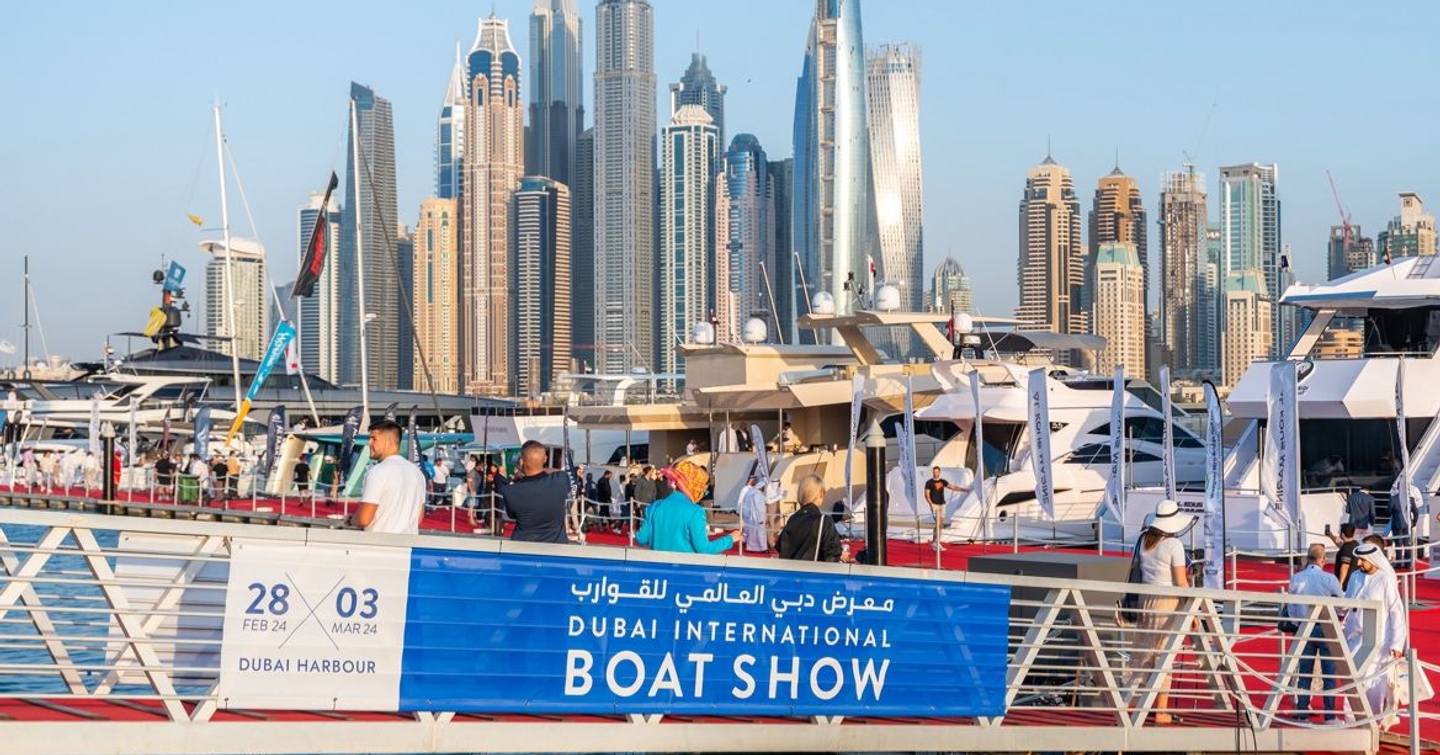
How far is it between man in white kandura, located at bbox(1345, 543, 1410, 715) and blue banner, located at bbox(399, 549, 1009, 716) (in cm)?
316

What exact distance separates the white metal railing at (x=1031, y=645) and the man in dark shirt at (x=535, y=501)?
1290 millimetres

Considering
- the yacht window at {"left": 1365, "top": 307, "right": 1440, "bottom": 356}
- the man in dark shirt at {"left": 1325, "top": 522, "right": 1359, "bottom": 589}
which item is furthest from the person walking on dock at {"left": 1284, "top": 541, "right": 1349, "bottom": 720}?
the yacht window at {"left": 1365, "top": 307, "right": 1440, "bottom": 356}

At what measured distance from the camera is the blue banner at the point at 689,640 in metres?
9.23

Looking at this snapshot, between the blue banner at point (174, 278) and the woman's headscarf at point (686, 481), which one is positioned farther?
the blue banner at point (174, 278)

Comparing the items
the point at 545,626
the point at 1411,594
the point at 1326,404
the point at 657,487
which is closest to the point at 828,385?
the point at 657,487

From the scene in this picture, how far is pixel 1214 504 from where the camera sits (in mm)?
20266

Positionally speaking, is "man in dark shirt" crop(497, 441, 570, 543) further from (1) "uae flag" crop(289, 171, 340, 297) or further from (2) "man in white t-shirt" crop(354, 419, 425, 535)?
(1) "uae flag" crop(289, 171, 340, 297)

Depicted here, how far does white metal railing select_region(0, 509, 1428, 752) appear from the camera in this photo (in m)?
8.88

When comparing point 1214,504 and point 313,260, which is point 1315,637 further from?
point 313,260

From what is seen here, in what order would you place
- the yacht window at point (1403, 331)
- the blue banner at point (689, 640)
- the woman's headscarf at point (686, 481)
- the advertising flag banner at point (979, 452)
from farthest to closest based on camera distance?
the advertising flag banner at point (979, 452)
the yacht window at point (1403, 331)
the woman's headscarf at point (686, 481)
the blue banner at point (689, 640)

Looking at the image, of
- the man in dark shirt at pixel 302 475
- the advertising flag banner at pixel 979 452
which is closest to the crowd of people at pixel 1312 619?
the advertising flag banner at pixel 979 452

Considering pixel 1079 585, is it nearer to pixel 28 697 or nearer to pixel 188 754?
pixel 188 754

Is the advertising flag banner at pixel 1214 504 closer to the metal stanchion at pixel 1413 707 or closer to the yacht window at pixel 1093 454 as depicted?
the metal stanchion at pixel 1413 707

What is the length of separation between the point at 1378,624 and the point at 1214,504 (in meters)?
8.00
